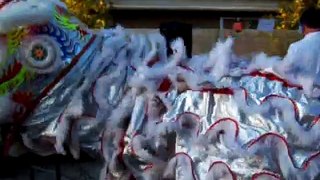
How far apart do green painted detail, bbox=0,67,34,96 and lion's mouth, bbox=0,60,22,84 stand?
0.04ft

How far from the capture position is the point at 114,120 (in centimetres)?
358

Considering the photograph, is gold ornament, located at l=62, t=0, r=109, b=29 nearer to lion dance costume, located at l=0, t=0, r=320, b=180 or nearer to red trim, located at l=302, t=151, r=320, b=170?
lion dance costume, located at l=0, t=0, r=320, b=180

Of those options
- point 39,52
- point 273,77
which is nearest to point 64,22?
point 39,52

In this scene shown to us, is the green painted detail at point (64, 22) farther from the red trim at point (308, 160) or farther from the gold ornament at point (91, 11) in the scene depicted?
the gold ornament at point (91, 11)

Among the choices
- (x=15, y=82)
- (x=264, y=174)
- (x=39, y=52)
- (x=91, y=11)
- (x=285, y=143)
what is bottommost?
(x=91, y=11)

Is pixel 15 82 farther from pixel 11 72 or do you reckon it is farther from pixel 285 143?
pixel 285 143

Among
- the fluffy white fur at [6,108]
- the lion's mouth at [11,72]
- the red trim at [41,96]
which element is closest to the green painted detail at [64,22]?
the red trim at [41,96]

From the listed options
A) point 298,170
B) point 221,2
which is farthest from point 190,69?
point 221,2

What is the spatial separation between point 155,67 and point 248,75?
1.48ft

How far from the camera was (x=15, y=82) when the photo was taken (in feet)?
11.8

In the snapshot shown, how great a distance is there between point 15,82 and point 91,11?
7.76m

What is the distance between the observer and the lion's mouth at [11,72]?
3.58m

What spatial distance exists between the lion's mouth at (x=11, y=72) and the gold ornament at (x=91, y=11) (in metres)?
6.70

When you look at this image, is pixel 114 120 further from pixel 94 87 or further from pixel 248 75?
pixel 248 75
